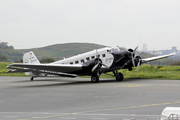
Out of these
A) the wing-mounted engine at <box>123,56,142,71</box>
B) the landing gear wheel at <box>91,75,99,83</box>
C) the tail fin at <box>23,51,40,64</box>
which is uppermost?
the tail fin at <box>23,51,40,64</box>

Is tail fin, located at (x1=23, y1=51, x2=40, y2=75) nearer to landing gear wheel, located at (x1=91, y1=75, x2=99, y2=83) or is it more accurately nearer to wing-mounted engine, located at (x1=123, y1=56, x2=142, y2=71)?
landing gear wheel, located at (x1=91, y1=75, x2=99, y2=83)

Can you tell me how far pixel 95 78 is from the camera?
29.4m

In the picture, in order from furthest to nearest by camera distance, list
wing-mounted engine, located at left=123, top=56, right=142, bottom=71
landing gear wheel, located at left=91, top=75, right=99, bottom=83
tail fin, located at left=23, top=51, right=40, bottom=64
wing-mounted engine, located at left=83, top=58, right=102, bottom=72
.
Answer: tail fin, located at left=23, top=51, right=40, bottom=64 → wing-mounted engine, located at left=123, top=56, right=142, bottom=71 → landing gear wheel, located at left=91, top=75, right=99, bottom=83 → wing-mounted engine, located at left=83, top=58, right=102, bottom=72

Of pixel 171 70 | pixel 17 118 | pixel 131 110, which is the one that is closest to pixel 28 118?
pixel 17 118

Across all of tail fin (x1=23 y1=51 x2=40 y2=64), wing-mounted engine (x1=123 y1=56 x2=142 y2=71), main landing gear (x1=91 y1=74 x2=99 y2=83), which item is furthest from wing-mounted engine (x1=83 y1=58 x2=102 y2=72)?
tail fin (x1=23 y1=51 x2=40 y2=64)

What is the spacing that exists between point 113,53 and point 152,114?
19090 mm

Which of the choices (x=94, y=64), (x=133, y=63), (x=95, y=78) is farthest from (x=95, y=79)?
(x=133, y=63)

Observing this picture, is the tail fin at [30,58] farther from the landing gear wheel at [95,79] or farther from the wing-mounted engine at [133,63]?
the wing-mounted engine at [133,63]

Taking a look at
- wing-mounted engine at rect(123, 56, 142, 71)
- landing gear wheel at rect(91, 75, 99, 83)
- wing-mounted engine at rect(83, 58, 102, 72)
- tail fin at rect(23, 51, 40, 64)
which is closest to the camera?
wing-mounted engine at rect(83, 58, 102, 72)

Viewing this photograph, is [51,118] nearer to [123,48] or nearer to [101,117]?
[101,117]

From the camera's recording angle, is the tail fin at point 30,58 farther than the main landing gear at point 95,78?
Yes

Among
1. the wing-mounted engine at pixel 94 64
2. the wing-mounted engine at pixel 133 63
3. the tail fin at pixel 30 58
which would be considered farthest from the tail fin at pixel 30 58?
the wing-mounted engine at pixel 133 63

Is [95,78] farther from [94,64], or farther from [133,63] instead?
[133,63]

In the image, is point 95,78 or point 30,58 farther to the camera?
point 30,58
